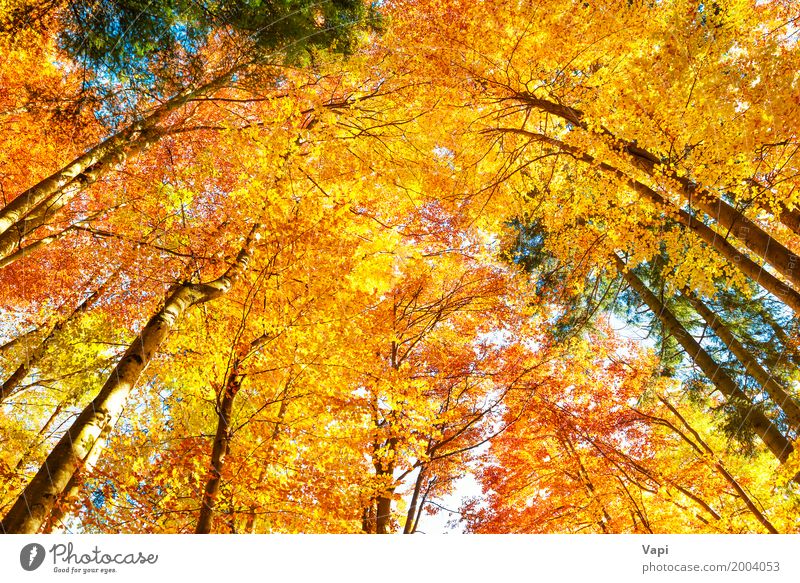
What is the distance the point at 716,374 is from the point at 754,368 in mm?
778

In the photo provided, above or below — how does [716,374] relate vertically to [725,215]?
below

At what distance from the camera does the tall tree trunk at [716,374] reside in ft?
17.3

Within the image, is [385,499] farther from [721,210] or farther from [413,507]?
[721,210]

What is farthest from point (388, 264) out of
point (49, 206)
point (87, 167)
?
point (49, 206)

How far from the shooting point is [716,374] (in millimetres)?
6379

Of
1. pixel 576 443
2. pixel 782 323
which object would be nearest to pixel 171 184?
pixel 576 443

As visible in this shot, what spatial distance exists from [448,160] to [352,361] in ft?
13.2

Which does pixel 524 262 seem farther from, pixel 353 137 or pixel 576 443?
pixel 353 137

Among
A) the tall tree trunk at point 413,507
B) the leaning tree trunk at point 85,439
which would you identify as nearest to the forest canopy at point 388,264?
the leaning tree trunk at point 85,439

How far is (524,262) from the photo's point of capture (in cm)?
857

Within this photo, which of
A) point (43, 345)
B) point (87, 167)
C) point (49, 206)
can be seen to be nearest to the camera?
point (49, 206)

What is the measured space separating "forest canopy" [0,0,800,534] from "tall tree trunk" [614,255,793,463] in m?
0.05

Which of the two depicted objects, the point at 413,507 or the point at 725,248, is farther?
the point at 413,507
